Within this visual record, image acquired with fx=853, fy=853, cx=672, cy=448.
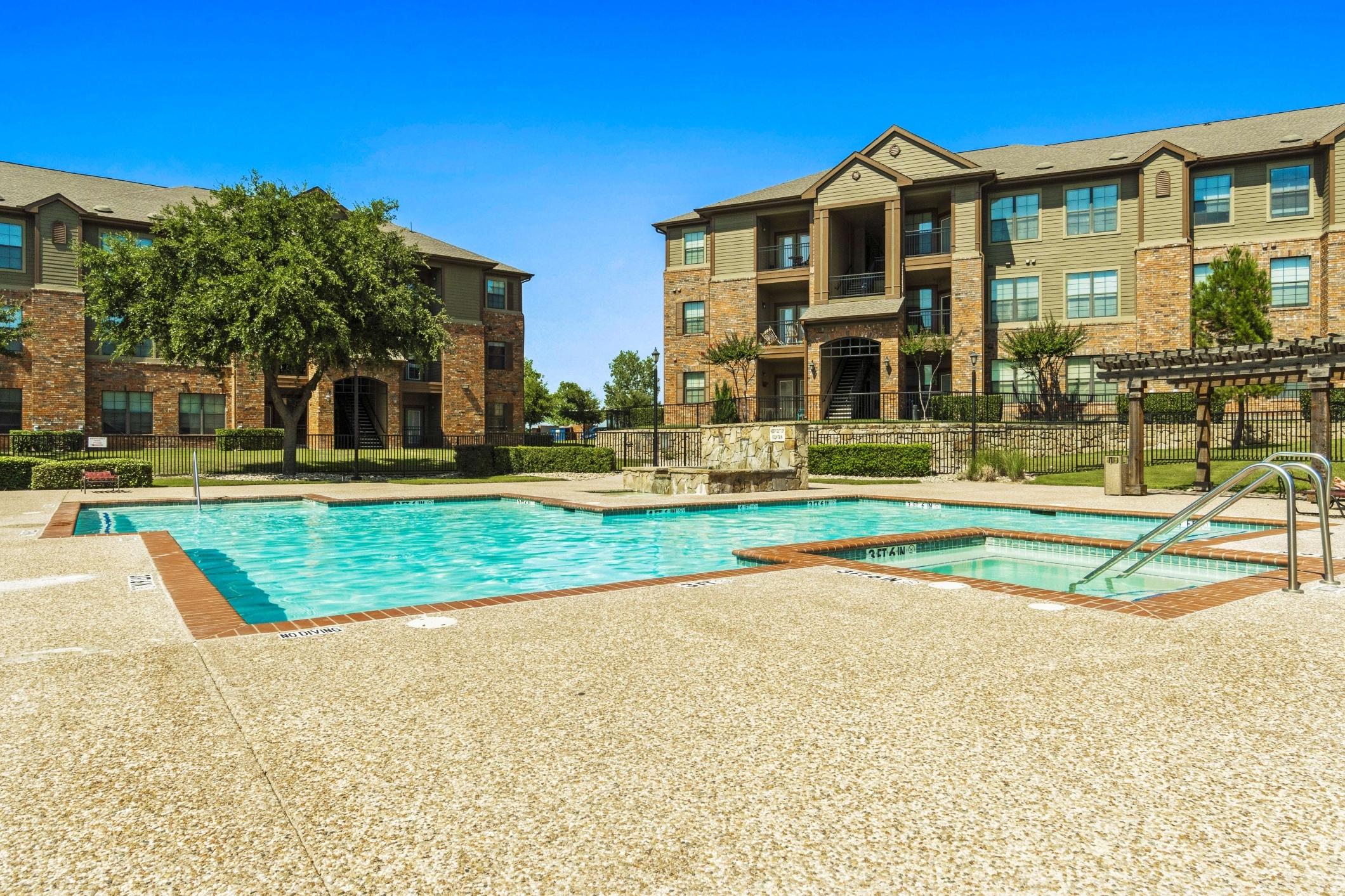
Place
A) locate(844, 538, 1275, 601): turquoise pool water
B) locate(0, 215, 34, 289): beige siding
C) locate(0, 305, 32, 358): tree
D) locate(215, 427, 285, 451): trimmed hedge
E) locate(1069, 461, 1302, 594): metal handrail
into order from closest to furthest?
1. locate(1069, 461, 1302, 594): metal handrail
2. locate(844, 538, 1275, 601): turquoise pool water
3. locate(0, 305, 32, 358): tree
4. locate(0, 215, 34, 289): beige siding
5. locate(215, 427, 285, 451): trimmed hedge

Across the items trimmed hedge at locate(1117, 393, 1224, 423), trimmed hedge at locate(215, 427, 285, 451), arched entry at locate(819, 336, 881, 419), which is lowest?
trimmed hedge at locate(215, 427, 285, 451)

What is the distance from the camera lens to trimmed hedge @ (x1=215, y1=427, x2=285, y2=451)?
35.8 metres

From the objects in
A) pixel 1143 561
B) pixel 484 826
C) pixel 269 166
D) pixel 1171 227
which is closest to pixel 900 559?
pixel 1143 561

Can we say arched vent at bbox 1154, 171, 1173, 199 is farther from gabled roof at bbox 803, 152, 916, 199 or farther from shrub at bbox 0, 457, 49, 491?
shrub at bbox 0, 457, 49, 491

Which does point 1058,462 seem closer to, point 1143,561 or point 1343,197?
point 1343,197

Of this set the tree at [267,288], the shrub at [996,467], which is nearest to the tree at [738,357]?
the shrub at [996,467]

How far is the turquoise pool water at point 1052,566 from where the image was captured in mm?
8844

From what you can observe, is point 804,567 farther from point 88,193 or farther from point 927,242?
point 88,193

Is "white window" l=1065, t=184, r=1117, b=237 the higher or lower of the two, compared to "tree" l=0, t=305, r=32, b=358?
higher

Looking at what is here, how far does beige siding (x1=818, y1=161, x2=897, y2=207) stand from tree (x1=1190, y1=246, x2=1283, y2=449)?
1190cm

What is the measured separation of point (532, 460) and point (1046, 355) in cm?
1954

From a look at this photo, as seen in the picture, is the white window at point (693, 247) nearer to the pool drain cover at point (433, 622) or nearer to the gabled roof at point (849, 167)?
the gabled roof at point (849, 167)

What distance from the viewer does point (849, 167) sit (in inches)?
1384

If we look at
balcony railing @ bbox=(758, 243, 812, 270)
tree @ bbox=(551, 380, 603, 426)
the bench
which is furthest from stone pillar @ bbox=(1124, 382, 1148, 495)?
tree @ bbox=(551, 380, 603, 426)
